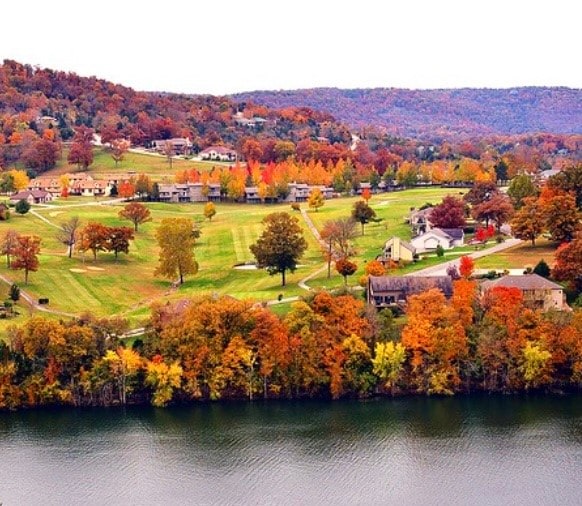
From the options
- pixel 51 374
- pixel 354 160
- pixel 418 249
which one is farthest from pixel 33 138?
pixel 51 374

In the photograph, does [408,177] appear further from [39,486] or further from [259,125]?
[39,486]

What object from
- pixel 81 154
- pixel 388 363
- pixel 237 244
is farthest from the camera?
pixel 81 154

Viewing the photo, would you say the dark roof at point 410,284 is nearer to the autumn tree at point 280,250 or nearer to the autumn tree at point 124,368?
the autumn tree at point 280,250

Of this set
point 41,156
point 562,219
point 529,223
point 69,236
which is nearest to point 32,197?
point 41,156

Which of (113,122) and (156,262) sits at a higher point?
(113,122)

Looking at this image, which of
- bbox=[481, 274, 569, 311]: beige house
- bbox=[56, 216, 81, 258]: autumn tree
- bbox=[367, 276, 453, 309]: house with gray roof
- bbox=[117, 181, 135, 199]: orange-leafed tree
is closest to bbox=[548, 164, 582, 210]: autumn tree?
bbox=[481, 274, 569, 311]: beige house

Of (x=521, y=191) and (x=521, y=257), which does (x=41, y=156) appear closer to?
(x=521, y=191)
